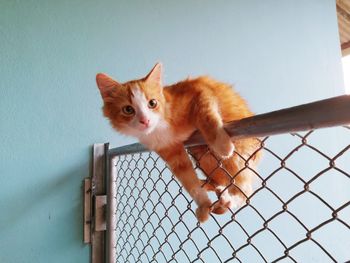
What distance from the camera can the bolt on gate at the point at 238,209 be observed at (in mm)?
478

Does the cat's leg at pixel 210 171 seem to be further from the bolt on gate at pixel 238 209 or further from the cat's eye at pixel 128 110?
the cat's eye at pixel 128 110

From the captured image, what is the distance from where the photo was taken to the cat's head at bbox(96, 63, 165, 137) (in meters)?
0.87

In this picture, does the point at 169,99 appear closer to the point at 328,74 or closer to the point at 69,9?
the point at 69,9

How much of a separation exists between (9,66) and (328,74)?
6.58ft

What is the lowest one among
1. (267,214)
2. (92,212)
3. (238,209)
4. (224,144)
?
(267,214)

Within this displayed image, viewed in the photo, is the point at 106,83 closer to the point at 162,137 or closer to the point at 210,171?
the point at 162,137

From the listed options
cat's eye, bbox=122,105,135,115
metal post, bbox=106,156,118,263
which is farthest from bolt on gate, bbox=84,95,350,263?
cat's eye, bbox=122,105,135,115

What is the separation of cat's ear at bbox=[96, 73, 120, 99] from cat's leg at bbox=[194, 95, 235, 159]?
30 cm

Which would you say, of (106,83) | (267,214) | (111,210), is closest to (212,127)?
(106,83)

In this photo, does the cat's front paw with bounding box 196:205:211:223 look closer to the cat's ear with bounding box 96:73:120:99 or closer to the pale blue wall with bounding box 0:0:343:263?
the cat's ear with bounding box 96:73:120:99

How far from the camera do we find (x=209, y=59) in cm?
172

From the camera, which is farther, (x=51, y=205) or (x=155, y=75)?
(x=51, y=205)

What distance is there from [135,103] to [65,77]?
559mm

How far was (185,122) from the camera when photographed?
841 mm
